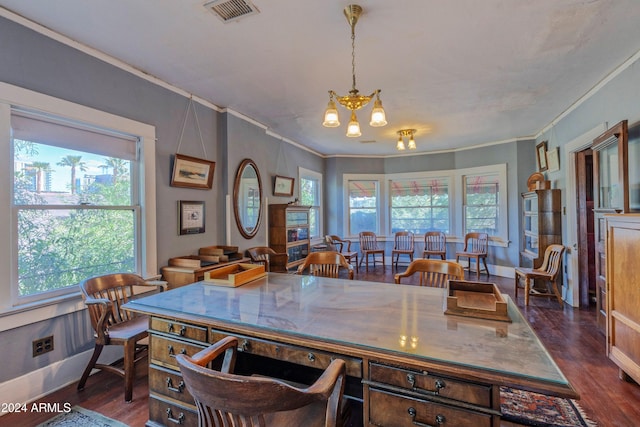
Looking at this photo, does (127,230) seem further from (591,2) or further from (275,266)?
(591,2)

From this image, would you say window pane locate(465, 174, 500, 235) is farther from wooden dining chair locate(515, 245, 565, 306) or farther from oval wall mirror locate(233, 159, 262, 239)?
→ oval wall mirror locate(233, 159, 262, 239)

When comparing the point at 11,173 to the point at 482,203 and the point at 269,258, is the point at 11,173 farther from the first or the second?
the point at 482,203

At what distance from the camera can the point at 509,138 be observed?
213 inches

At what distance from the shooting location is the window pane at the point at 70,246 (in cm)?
211

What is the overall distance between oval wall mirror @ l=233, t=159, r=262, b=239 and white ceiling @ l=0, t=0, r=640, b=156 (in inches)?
34.4

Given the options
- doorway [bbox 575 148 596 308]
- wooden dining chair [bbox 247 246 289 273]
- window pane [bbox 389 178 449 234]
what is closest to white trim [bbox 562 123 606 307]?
doorway [bbox 575 148 596 308]

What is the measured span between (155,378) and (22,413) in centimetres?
118

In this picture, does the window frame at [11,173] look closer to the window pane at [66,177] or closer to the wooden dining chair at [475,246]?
the window pane at [66,177]

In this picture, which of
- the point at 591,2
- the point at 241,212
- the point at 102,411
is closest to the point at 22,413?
the point at 102,411

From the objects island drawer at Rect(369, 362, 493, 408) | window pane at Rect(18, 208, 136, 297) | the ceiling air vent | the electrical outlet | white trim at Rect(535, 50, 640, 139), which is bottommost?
the electrical outlet

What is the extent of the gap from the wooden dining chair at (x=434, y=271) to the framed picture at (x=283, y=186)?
3126 mm

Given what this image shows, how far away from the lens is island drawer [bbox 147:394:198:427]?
1.47 meters

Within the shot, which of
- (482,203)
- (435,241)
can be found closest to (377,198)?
(435,241)

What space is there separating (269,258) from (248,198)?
3.15 ft
